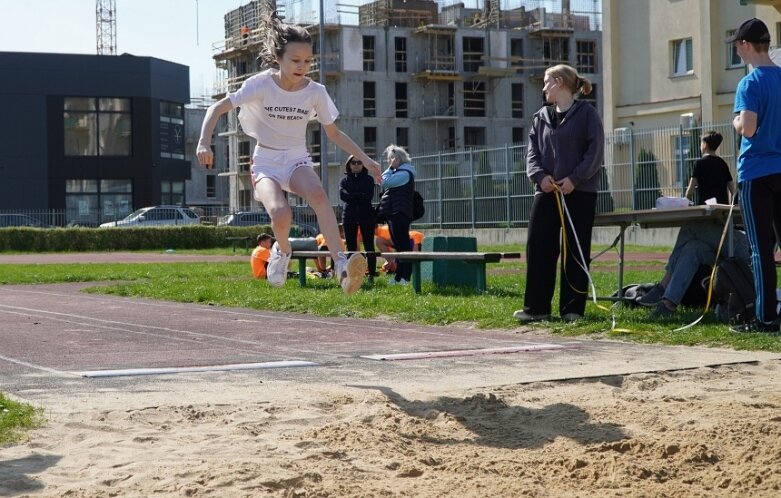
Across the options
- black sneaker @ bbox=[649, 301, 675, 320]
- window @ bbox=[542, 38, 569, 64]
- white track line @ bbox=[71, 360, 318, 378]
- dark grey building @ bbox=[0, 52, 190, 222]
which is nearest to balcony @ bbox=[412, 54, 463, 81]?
window @ bbox=[542, 38, 569, 64]

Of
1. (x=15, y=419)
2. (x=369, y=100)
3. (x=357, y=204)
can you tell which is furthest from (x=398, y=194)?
(x=369, y=100)

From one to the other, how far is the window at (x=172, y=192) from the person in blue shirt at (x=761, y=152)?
61.8 m

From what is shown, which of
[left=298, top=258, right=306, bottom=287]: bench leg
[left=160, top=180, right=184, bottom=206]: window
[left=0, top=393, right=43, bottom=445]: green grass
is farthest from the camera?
[left=160, top=180, right=184, bottom=206]: window

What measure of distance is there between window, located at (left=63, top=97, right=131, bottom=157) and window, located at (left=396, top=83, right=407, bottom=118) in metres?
24.1

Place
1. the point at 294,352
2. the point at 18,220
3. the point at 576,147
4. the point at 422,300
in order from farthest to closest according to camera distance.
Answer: the point at 18,220
the point at 422,300
the point at 576,147
the point at 294,352

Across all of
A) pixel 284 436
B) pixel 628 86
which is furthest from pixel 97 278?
pixel 628 86

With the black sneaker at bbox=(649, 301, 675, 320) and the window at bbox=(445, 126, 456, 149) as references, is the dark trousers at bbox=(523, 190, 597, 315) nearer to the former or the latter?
the black sneaker at bbox=(649, 301, 675, 320)

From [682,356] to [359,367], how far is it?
2.34m

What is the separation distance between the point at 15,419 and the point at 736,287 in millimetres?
6519

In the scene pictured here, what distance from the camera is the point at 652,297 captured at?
480 inches

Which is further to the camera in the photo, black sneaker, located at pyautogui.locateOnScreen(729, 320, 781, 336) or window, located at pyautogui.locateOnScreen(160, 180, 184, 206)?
window, located at pyautogui.locateOnScreen(160, 180, 184, 206)

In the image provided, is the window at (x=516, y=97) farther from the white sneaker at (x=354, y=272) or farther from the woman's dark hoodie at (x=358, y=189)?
the white sneaker at (x=354, y=272)

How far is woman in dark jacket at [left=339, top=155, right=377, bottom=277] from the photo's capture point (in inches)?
677

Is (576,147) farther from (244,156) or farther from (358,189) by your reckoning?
(244,156)
